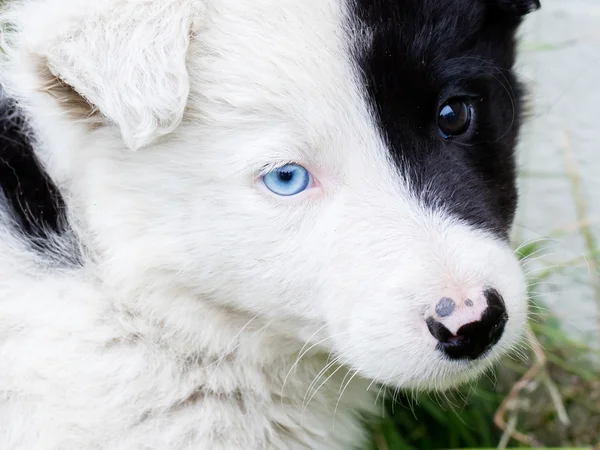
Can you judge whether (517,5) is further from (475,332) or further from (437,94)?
(475,332)

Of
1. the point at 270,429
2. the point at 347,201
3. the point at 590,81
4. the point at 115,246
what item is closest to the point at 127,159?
the point at 115,246

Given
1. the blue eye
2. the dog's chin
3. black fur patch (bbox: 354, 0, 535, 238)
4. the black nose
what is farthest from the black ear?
the dog's chin

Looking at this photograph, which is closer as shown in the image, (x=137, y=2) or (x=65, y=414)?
(x=137, y=2)

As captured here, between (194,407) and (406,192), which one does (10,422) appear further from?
(406,192)

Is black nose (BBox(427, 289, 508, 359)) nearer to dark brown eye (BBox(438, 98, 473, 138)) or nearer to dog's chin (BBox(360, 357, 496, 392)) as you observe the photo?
dog's chin (BBox(360, 357, 496, 392))

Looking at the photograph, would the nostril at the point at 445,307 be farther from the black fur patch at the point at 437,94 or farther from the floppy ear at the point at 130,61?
the floppy ear at the point at 130,61

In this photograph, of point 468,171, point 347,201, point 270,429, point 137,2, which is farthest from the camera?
point 270,429

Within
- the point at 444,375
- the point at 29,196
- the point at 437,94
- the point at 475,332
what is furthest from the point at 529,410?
the point at 29,196

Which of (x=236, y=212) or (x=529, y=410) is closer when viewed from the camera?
(x=236, y=212)
